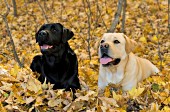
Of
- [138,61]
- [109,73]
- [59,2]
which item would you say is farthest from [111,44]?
[59,2]

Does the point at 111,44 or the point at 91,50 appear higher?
the point at 111,44

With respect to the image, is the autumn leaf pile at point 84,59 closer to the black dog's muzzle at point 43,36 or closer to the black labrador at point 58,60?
the black labrador at point 58,60

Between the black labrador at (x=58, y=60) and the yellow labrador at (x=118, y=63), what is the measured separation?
16.8 inches

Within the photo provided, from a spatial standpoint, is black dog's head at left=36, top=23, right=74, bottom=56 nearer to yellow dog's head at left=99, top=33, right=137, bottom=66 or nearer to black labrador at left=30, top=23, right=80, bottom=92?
black labrador at left=30, top=23, right=80, bottom=92

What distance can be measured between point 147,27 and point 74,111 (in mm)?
4595

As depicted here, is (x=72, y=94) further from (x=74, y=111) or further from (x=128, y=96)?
Answer: (x=128, y=96)

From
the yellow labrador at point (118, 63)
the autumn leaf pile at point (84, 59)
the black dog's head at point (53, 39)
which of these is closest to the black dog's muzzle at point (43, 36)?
the black dog's head at point (53, 39)

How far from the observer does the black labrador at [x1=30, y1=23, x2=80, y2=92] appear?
185 inches

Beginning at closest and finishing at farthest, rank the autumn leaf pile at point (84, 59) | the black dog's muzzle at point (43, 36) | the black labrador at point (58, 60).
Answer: the autumn leaf pile at point (84, 59)
the black dog's muzzle at point (43, 36)
the black labrador at point (58, 60)

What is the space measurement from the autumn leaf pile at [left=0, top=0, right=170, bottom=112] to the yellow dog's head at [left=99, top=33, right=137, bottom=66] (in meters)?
0.42

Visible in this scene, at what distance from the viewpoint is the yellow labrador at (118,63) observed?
4840 mm

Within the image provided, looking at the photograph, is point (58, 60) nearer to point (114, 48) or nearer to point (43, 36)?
point (43, 36)

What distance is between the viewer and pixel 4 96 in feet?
14.8

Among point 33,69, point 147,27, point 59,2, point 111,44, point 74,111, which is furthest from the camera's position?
point 59,2
